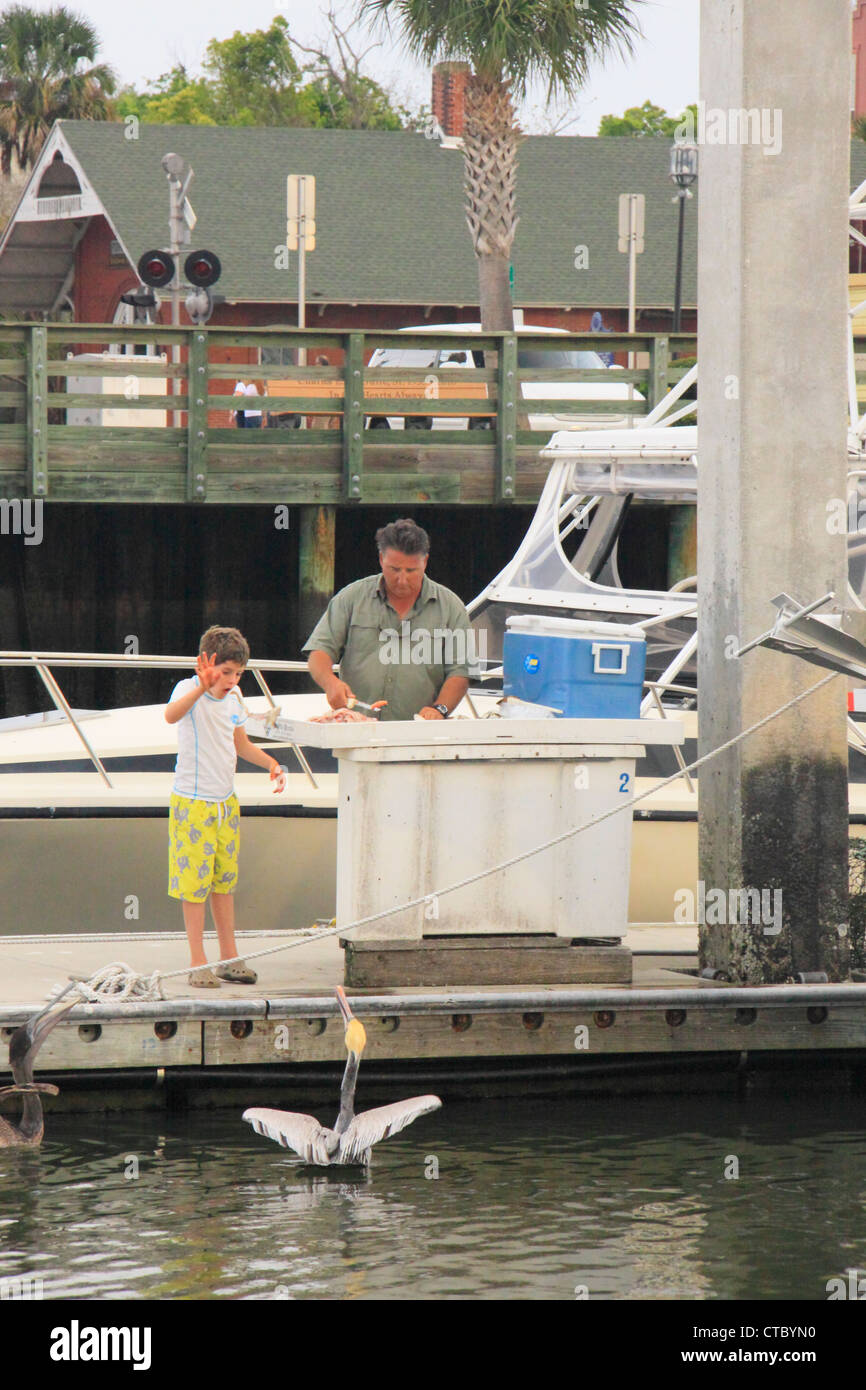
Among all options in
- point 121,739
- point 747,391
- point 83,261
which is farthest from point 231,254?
point 747,391

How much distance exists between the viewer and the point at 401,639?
7555mm

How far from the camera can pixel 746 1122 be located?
288 inches

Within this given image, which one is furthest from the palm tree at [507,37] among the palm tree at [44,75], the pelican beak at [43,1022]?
the palm tree at [44,75]

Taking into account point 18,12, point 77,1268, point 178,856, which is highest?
point 18,12

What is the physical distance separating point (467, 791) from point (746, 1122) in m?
1.62

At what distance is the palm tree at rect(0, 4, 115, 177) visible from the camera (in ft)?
143

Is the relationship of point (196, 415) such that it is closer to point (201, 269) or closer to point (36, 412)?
point (36, 412)

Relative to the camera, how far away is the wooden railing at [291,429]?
15984mm

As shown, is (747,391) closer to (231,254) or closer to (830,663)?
(830,663)

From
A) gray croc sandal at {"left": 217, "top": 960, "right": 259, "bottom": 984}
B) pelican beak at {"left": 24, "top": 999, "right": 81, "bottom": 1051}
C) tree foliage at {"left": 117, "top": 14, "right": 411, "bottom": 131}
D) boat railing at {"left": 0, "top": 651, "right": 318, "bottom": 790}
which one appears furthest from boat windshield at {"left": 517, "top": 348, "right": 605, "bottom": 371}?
tree foliage at {"left": 117, "top": 14, "right": 411, "bottom": 131}

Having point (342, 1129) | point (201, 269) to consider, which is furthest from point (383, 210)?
point (342, 1129)

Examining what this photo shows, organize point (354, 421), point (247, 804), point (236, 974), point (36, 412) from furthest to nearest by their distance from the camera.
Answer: point (354, 421) < point (36, 412) < point (247, 804) < point (236, 974)

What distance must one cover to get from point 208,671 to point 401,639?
77cm

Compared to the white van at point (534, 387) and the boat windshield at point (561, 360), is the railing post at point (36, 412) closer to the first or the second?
the white van at point (534, 387)
